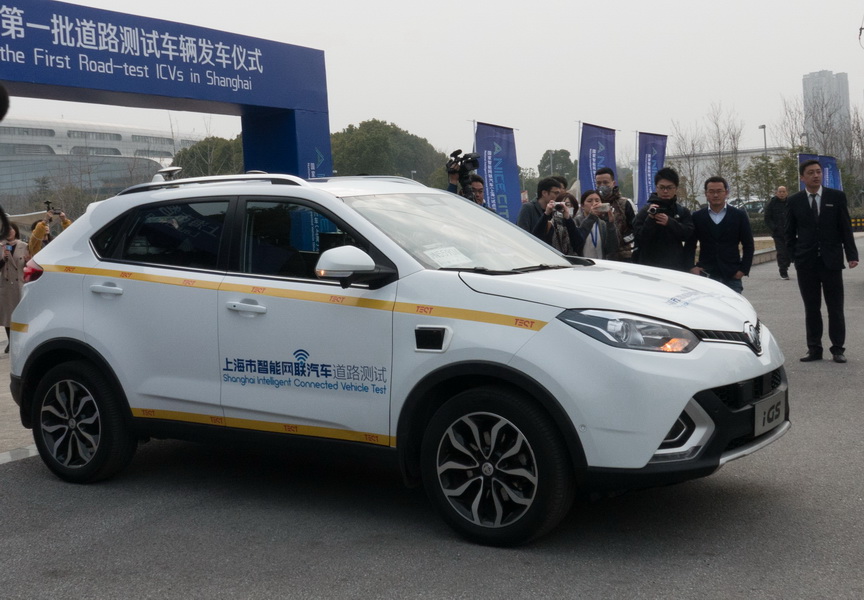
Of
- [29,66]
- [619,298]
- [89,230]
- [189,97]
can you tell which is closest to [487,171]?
[189,97]

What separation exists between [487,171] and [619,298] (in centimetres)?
1575

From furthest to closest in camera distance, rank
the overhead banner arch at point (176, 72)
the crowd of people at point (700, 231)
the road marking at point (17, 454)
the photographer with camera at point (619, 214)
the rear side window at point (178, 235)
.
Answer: the overhead banner arch at point (176, 72), the photographer with camera at point (619, 214), the crowd of people at point (700, 231), the road marking at point (17, 454), the rear side window at point (178, 235)

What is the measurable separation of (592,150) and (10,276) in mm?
14149

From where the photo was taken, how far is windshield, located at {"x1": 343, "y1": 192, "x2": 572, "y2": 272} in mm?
5098

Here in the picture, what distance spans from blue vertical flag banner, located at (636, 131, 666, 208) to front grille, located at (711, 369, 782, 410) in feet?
80.8

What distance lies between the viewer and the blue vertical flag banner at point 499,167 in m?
20.0

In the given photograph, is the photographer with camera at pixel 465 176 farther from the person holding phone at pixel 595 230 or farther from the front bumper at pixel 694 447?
the front bumper at pixel 694 447

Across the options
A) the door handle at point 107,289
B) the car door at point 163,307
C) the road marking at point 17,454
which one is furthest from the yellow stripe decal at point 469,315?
the road marking at point 17,454

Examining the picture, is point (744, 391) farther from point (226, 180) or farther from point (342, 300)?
point (226, 180)

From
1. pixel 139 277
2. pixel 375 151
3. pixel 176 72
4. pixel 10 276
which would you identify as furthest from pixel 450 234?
pixel 375 151

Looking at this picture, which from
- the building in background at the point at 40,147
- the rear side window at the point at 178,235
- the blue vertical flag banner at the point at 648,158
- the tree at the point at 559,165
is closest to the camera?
the rear side window at the point at 178,235

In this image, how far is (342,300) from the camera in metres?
4.99

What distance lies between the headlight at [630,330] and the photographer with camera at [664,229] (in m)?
4.50

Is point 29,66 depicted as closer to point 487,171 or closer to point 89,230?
point 89,230
